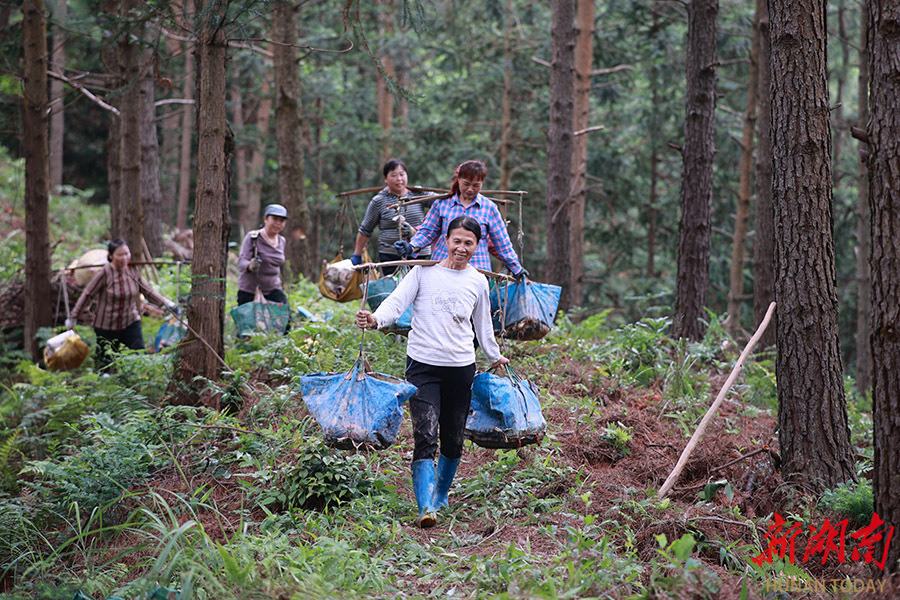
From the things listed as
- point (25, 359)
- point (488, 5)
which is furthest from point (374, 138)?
point (25, 359)

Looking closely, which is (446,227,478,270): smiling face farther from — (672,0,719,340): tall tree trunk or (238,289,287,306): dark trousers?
(672,0,719,340): tall tree trunk

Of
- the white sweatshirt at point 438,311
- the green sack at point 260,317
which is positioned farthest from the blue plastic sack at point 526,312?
the green sack at point 260,317

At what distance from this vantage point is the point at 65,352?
926 centimetres

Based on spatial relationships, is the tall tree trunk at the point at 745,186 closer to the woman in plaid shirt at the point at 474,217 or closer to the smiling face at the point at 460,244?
the woman in plaid shirt at the point at 474,217

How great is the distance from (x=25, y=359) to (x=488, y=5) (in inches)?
527

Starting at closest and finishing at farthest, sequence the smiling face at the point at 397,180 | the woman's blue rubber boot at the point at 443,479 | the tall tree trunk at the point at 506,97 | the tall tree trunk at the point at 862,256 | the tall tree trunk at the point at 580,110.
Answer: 1. the woman's blue rubber boot at the point at 443,479
2. the smiling face at the point at 397,180
3. the tall tree trunk at the point at 862,256
4. the tall tree trunk at the point at 580,110
5. the tall tree trunk at the point at 506,97

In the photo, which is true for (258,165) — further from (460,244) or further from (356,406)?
(356,406)

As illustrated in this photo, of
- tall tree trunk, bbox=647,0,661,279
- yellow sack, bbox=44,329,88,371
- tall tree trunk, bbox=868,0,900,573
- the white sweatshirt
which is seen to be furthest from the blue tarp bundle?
tall tree trunk, bbox=647,0,661,279

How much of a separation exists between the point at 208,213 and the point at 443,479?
11.8 feet

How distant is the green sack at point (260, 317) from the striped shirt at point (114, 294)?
106cm

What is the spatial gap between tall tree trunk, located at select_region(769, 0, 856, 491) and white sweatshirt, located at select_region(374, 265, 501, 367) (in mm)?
2362

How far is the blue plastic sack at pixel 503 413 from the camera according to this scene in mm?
5336

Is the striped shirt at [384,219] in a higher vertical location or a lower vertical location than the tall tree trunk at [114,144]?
lower

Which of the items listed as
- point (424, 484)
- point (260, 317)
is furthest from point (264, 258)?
point (424, 484)
